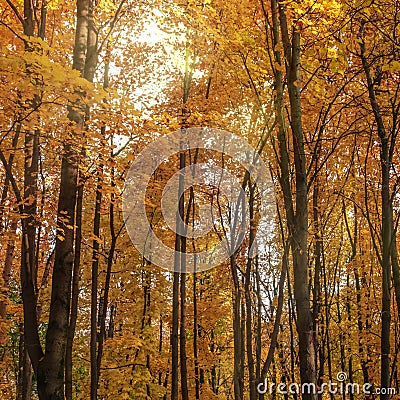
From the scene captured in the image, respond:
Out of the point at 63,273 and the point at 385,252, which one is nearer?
the point at 63,273

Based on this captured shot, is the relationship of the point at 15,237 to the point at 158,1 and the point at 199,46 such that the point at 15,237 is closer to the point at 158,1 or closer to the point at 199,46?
the point at 158,1

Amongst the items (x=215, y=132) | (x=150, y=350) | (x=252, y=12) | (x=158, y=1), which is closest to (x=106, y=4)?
(x=158, y=1)

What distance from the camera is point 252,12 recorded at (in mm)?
8930

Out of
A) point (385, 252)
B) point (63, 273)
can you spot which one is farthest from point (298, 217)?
point (63, 273)

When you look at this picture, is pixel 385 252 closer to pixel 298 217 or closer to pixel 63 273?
pixel 298 217

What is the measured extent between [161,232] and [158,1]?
10.00m

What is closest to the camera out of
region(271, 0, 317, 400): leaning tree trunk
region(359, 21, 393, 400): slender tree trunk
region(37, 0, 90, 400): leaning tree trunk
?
region(271, 0, 317, 400): leaning tree trunk

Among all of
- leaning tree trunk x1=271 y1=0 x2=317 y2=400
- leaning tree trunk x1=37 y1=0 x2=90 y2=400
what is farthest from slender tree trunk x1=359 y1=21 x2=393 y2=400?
leaning tree trunk x1=37 y1=0 x2=90 y2=400

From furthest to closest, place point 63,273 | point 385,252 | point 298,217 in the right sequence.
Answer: point 385,252 < point 63,273 < point 298,217

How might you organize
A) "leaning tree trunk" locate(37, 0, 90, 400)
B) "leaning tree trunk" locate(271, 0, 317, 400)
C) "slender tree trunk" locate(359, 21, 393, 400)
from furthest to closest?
1. "slender tree trunk" locate(359, 21, 393, 400)
2. "leaning tree trunk" locate(37, 0, 90, 400)
3. "leaning tree trunk" locate(271, 0, 317, 400)

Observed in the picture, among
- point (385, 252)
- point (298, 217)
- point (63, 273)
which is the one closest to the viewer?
point (298, 217)

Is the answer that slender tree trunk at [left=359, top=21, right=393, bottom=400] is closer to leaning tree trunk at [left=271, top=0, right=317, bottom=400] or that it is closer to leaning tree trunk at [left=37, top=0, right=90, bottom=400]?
leaning tree trunk at [left=271, top=0, right=317, bottom=400]

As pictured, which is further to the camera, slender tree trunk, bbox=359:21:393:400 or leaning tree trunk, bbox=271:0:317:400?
slender tree trunk, bbox=359:21:393:400

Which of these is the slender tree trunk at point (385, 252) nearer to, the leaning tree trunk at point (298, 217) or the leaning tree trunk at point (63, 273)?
the leaning tree trunk at point (298, 217)
